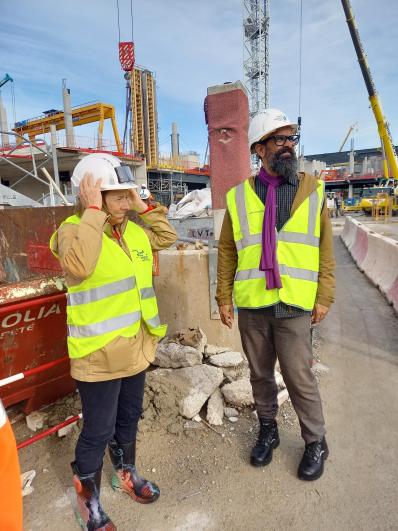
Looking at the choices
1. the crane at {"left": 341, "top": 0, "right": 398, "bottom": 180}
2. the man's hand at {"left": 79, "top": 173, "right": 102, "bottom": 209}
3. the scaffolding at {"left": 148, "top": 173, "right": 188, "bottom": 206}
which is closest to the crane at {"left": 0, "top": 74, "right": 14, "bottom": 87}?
the scaffolding at {"left": 148, "top": 173, "right": 188, "bottom": 206}

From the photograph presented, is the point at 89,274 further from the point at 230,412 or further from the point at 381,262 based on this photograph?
the point at 381,262

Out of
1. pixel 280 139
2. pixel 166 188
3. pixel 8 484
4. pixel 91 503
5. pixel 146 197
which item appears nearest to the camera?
pixel 8 484

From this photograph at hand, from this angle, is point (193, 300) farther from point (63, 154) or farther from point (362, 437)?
point (63, 154)

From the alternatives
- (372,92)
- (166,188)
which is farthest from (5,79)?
(372,92)

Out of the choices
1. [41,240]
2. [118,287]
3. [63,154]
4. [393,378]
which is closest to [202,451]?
[118,287]

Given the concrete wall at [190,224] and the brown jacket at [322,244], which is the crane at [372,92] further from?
the brown jacket at [322,244]

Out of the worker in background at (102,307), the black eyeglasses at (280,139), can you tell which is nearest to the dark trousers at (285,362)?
the worker in background at (102,307)

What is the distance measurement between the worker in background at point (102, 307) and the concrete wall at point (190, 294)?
1927 mm

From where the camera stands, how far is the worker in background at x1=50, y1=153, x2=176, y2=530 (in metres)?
1.93

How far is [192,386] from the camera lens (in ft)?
11.2

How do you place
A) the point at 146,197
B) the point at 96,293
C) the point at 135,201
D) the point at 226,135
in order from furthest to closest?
the point at 226,135
the point at 146,197
the point at 135,201
the point at 96,293

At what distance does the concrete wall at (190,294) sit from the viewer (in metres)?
4.25

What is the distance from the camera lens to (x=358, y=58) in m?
19.3

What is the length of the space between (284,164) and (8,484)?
2.23 metres
